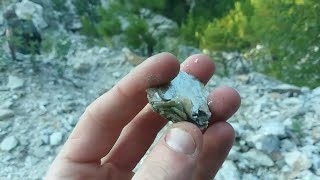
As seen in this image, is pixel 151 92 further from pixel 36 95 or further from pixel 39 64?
pixel 39 64

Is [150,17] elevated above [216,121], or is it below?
below

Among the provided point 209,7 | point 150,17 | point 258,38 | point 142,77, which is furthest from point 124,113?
point 209,7

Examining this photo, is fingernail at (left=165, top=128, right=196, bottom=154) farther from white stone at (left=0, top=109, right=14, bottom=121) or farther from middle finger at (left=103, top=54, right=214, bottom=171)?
white stone at (left=0, top=109, right=14, bottom=121)

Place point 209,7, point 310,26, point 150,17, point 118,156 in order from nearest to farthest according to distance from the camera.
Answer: point 118,156 → point 310,26 → point 150,17 → point 209,7

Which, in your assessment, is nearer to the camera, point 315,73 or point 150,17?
point 315,73

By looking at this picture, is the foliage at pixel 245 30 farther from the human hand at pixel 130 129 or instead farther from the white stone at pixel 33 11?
the human hand at pixel 130 129

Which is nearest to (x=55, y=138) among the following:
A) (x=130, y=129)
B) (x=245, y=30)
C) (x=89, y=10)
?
(x=130, y=129)

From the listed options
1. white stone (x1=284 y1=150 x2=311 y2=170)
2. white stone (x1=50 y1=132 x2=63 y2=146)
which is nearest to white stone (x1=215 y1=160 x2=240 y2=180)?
white stone (x1=284 y1=150 x2=311 y2=170)
